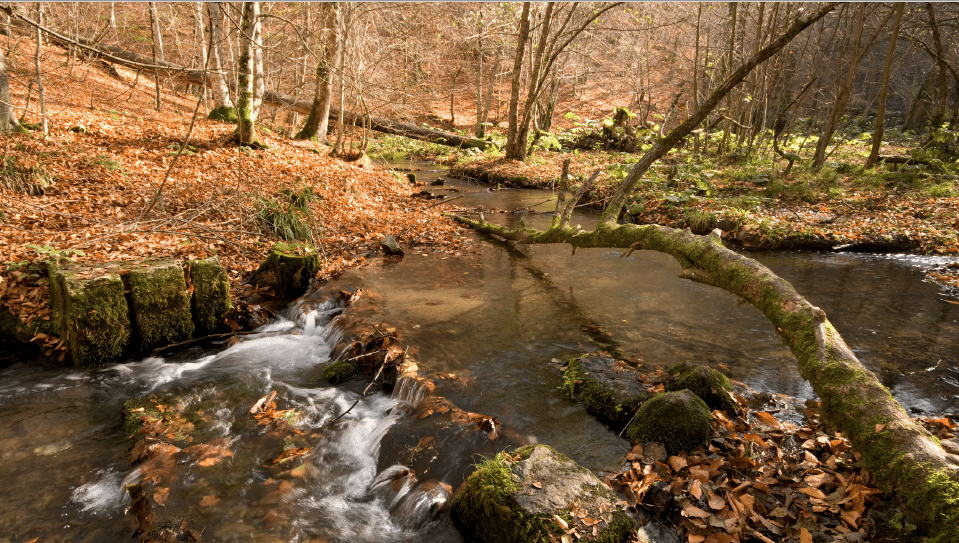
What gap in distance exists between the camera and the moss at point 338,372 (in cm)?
546

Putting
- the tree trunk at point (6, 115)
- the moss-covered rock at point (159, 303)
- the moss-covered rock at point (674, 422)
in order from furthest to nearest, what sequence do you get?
the tree trunk at point (6, 115) < the moss-covered rock at point (159, 303) < the moss-covered rock at point (674, 422)

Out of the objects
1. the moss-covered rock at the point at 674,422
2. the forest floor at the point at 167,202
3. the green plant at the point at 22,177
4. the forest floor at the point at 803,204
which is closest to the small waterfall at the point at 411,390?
the moss-covered rock at the point at 674,422

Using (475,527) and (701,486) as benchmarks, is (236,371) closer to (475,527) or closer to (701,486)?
(475,527)

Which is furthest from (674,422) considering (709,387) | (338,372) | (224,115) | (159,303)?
(224,115)

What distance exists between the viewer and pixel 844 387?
11.4 ft

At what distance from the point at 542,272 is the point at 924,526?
21.3 feet

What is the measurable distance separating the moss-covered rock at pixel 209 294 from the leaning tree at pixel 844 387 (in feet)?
18.2

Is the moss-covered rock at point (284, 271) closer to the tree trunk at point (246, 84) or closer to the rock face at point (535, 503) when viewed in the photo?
the rock face at point (535, 503)

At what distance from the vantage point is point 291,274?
7.34 m

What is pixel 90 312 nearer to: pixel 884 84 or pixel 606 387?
A: pixel 606 387

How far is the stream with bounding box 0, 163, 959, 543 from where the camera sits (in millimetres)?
3654

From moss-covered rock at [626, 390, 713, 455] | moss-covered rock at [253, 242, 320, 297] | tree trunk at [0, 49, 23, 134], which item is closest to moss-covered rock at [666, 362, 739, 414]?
moss-covered rock at [626, 390, 713, 455]

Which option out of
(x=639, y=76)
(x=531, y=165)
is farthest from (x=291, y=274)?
(x=639, y=76)

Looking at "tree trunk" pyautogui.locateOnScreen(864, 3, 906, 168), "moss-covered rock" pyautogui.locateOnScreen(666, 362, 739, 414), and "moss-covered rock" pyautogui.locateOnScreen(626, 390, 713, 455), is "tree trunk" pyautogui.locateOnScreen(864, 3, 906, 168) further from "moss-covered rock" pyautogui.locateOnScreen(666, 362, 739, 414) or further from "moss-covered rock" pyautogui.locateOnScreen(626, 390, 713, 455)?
"moss-covered rock" pyautogui.locateOnScreen(626, 390, 713, 455)
